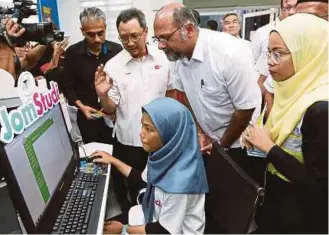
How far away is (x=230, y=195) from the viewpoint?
101 centimetres

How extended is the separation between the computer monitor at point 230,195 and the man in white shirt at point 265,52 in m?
0.65

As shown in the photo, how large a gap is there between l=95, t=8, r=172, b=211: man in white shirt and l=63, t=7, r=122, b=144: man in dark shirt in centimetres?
39

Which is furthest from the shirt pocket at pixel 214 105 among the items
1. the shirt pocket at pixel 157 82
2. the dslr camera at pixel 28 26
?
the dslr camera at pixel 28 26

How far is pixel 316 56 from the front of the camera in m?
1.04

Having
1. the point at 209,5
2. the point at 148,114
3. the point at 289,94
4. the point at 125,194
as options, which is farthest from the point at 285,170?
the point at 209,5

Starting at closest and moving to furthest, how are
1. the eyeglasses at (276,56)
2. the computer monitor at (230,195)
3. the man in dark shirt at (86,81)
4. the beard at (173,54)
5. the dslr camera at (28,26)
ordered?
the computer monitor at (230,195), the eyeglasses at (276,56), the beard at (173,54), the dslr camera at (28,26), the man in dark shirt at (86,81)

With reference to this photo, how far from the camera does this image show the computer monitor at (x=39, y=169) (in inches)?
29.2

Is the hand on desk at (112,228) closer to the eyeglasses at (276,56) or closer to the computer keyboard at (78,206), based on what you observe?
the computer keyboard at (78,206)

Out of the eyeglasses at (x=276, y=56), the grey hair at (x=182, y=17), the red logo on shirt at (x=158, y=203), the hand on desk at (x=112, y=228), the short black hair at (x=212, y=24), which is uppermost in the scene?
the grey hair at (x=182, y=17)

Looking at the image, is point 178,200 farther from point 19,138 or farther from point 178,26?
point 178,26

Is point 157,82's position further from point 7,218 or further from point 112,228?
point 7,218

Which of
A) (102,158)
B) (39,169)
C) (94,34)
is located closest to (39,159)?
(39,169)

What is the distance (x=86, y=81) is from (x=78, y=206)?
1443 millimetres

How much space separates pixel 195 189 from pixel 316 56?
632 mm
